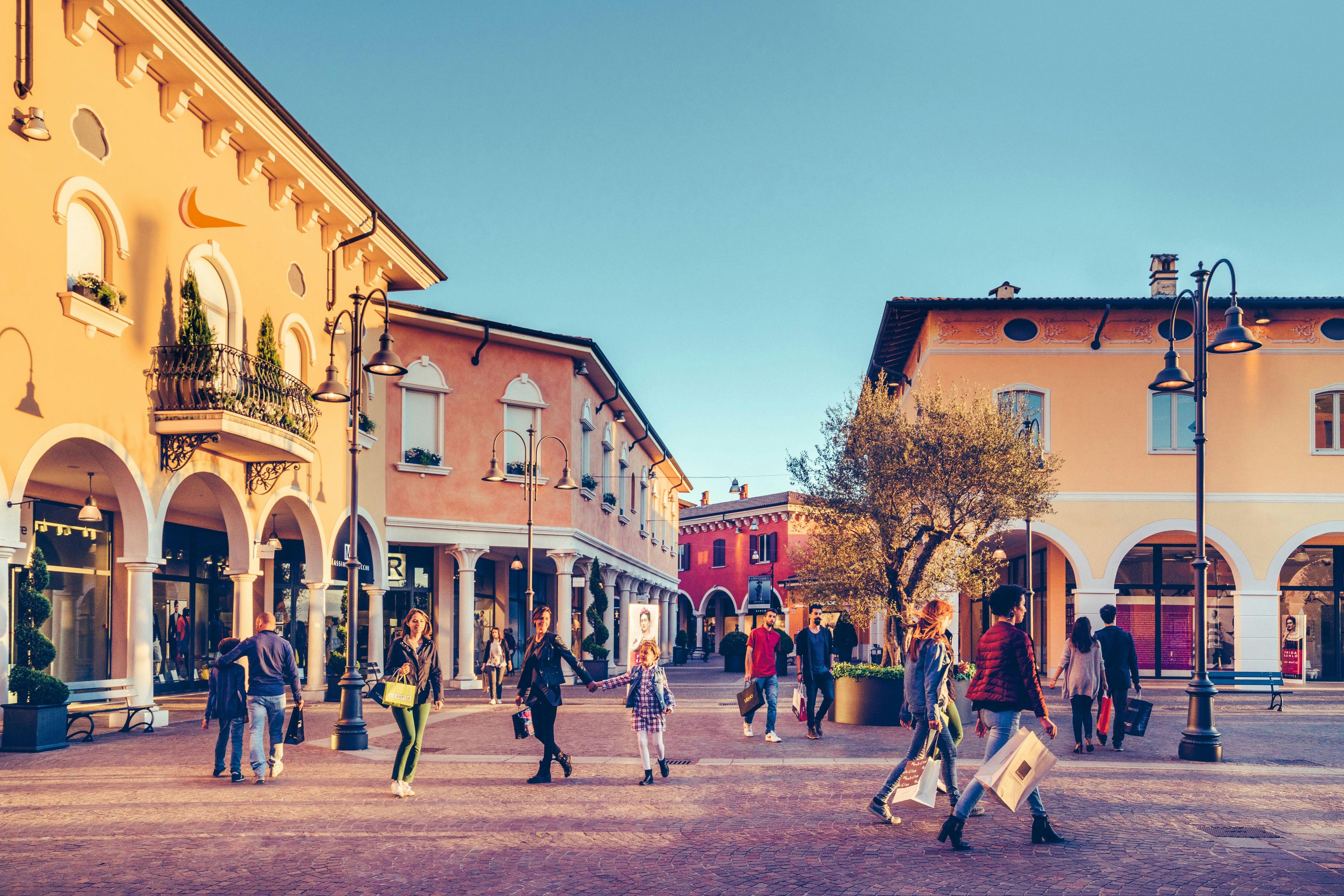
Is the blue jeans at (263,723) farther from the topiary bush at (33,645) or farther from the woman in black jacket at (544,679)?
the topiary bush at (33,645)

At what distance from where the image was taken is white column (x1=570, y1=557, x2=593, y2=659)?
29172 mm

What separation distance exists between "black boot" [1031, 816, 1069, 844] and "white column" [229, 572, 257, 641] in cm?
1351

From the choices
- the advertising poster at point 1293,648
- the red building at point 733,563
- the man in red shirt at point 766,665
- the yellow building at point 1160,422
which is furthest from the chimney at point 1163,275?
the red building at point 733,563

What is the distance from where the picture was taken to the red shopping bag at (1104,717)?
13.3 m

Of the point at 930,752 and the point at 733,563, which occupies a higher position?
the point at 930,752

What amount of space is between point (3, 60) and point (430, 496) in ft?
45.2

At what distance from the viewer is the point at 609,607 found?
3288 cm

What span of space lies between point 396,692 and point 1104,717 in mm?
8282

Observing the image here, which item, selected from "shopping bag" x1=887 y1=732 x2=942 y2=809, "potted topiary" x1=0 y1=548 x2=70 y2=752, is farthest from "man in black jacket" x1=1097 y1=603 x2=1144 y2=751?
"potted topiary" x1=0 y1=548 x2=70 y2=752

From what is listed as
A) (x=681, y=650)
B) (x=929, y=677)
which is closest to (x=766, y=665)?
(x=929, y=677)

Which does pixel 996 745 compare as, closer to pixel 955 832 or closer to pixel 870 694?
pixel 955 832

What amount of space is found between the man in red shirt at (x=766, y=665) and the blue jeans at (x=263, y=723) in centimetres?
589

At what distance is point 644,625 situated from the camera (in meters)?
22.2

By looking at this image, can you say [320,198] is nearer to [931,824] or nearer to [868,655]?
[931,824]
